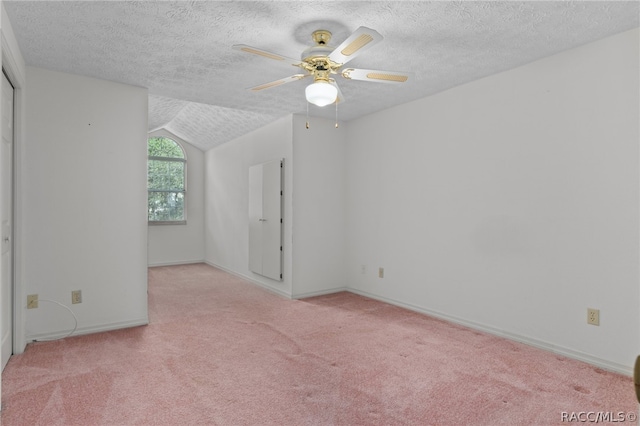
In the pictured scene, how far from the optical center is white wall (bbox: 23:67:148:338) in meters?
3.13

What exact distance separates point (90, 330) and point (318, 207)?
2.72 metres

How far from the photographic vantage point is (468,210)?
3.53m

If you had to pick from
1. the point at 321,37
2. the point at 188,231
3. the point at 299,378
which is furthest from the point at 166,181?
the point at 299,378

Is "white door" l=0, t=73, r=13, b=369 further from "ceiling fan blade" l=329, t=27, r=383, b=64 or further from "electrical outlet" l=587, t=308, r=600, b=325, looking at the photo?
"electrical outlet" l=587, t=308, r=600, b=325

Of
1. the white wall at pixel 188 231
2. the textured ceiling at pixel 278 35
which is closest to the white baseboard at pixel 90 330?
the textured ceiling at pixel 278 35

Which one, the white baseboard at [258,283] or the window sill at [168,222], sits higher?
the window sill at [168,222]

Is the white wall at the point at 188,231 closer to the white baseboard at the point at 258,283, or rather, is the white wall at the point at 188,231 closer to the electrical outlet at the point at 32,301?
the white baseboard at the point at 258,283

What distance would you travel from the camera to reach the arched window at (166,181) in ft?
23.6

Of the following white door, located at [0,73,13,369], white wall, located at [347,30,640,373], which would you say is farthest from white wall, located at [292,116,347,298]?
white door, located at [0,73,13,369]

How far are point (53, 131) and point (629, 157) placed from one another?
4297 millimetres

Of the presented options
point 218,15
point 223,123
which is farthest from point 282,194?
point 218,15

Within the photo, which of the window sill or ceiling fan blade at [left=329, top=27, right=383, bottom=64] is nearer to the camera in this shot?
→ ceiling fan blade at [left=329, top=27, right=383, bottom=64]

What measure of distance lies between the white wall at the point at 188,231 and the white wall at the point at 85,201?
3658mm

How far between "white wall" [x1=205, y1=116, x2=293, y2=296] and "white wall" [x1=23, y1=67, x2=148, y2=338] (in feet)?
5.52
